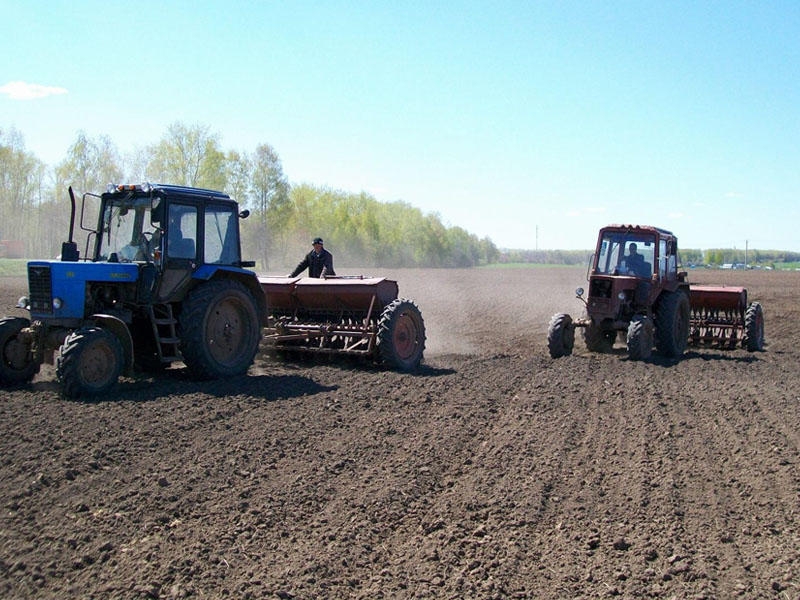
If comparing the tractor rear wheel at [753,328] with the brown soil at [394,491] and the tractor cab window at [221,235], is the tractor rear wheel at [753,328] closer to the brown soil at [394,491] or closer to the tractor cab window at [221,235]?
the brown soil at [394,491]

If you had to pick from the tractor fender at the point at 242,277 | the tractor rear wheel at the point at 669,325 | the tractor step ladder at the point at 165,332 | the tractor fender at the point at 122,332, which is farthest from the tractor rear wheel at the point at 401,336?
the tractor rear wheel at the point at 669,325

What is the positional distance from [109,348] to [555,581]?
5696 millimetres

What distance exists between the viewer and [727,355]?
1514 cm

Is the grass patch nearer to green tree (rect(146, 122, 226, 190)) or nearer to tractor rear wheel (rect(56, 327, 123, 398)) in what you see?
green tree (rect(146, 122, 226, 190))

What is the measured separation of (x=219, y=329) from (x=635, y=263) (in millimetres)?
7678

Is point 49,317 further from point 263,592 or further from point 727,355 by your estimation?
point 727,355

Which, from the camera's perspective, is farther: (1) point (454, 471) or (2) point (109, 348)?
(2) point (109, 348)

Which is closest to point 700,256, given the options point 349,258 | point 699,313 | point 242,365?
point 349,258

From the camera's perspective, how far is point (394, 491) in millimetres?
5715

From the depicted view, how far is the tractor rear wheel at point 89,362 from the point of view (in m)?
8.10

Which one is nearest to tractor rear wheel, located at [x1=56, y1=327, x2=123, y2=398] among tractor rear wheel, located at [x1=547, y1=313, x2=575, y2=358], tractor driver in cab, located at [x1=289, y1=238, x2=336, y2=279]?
tractor driver in cab, located at [x1=289, y1=238, x2=336, y2=279]

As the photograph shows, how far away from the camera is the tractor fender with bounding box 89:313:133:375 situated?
8711mm

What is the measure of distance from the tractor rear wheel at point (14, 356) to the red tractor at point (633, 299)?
26.8ft

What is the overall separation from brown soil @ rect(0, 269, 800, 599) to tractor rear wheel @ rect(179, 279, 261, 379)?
12.8 inches
